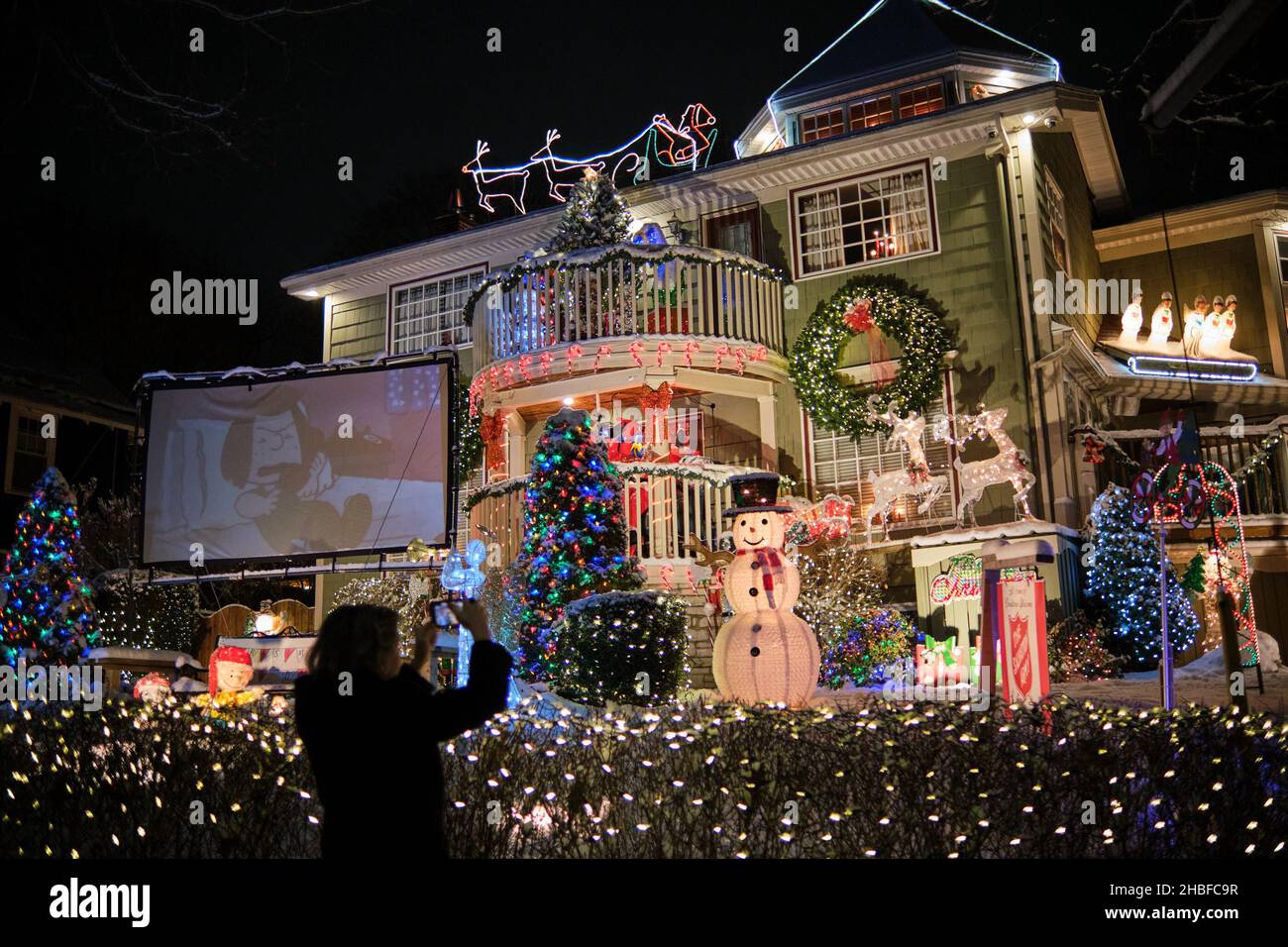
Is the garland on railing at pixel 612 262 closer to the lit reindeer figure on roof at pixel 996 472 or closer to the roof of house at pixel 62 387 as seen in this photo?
the lit reindeer figure on roof at pixel 996 472

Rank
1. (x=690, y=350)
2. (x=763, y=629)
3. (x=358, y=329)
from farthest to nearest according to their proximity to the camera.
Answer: (x=358, y=329)
(x=690, y=350)
(x=763, y=629)

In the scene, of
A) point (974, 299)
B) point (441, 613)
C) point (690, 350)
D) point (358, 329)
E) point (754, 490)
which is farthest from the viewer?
point (358, 329)

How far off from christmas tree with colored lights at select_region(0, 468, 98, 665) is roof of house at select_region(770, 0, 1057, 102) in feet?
41.8

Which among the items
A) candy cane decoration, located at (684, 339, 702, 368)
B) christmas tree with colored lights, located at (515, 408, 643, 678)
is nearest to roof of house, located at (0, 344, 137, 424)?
candy cane decoration, located at (684, 339, 702, 368)

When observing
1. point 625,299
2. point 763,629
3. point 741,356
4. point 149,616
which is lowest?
→ point 763,629

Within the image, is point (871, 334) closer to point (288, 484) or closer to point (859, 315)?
point (859, 315)

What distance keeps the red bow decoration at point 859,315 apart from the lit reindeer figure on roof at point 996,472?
228 cm

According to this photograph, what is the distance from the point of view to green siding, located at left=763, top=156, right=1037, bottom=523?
1451cm

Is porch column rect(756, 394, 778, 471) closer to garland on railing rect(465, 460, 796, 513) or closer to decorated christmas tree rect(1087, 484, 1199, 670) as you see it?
garland on railing rect(465, 460, 796, 513)

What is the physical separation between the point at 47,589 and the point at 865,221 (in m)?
12.7

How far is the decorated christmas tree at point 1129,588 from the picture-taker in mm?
12258

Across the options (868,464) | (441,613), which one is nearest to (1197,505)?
(868,464)

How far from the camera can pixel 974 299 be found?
49.4 feet
